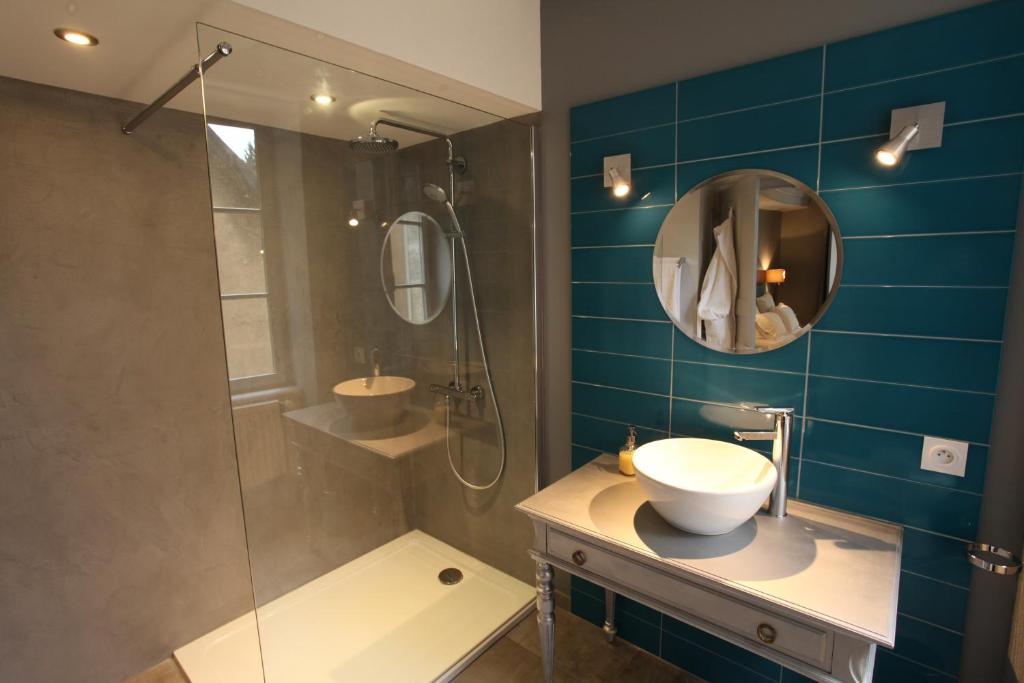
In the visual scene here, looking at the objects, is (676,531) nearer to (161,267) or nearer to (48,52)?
(161,267)

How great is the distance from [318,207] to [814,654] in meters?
1.89

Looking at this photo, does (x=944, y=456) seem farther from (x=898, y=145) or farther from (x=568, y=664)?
(x=568, y=664)

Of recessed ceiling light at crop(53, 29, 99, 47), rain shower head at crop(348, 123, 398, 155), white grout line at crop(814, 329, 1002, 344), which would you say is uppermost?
recessed ceiling light at crop(53, 29, 99, 47)

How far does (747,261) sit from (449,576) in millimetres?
1913

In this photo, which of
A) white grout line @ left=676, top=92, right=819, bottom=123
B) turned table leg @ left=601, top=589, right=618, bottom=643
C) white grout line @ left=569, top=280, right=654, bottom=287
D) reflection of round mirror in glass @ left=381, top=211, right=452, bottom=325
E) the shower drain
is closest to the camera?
white grout line @ left=676, top=92, right=819, bottom=123

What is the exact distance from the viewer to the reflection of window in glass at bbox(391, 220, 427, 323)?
79.0 inches

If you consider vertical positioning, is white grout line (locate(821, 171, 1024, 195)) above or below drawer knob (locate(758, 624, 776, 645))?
above

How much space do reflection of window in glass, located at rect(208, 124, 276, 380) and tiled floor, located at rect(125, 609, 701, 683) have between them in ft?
4.70

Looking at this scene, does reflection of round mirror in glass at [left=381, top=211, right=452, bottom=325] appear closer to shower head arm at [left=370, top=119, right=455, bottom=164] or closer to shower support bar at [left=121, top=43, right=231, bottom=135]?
shower head arm at [left=370, top=119, right=455, bottom=164]

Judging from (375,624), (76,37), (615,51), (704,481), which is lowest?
(375,624)

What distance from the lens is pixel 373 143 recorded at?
6.06 feet

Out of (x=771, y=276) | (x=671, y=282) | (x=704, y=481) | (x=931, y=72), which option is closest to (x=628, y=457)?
(x=704, y=481)

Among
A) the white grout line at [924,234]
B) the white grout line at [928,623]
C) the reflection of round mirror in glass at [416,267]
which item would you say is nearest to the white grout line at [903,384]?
the white grout line at [924,234]

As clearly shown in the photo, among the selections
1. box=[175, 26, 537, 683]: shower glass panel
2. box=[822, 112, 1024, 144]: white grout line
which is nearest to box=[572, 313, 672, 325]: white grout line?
box=[175, 26, 537, 683]: shower glass panel
